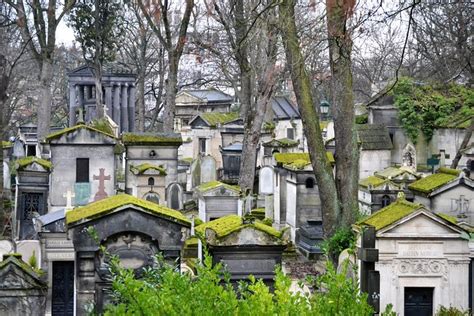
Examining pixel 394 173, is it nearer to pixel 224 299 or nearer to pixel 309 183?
pixel 309 183

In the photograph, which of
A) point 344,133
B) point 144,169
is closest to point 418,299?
point 344,133

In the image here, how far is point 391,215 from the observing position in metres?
11.2

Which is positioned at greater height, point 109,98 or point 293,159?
point 109,98

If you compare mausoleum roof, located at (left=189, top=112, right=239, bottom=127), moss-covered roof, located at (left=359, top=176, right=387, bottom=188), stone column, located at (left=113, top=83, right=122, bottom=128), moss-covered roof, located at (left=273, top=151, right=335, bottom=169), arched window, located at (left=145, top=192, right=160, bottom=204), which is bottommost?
arched window, located at (left=145, top=192, right=160, bottom=204)

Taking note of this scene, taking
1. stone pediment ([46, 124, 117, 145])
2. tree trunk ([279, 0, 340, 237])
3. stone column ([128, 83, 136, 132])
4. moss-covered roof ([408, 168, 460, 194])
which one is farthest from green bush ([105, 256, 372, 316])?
stone column ([128, 83, 136, 132])

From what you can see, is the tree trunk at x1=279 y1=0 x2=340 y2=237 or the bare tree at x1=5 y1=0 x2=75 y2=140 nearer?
the tree trunk at x1=279 y1=0 x2=340 y2=237

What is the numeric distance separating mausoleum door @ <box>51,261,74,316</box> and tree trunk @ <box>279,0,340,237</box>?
3.37m

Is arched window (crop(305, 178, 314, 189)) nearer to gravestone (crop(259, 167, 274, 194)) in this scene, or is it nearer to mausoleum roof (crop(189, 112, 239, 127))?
gravestone (crop(259, 167, 274, 194))

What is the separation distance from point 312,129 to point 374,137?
1899cm

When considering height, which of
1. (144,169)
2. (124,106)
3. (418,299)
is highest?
(124,106)

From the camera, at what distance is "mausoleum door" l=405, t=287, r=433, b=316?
36.7 feet

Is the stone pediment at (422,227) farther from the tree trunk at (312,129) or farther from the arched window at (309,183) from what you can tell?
the arched window at (309,183)

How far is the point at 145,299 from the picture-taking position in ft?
16.8

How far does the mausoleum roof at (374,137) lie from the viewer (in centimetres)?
3002
